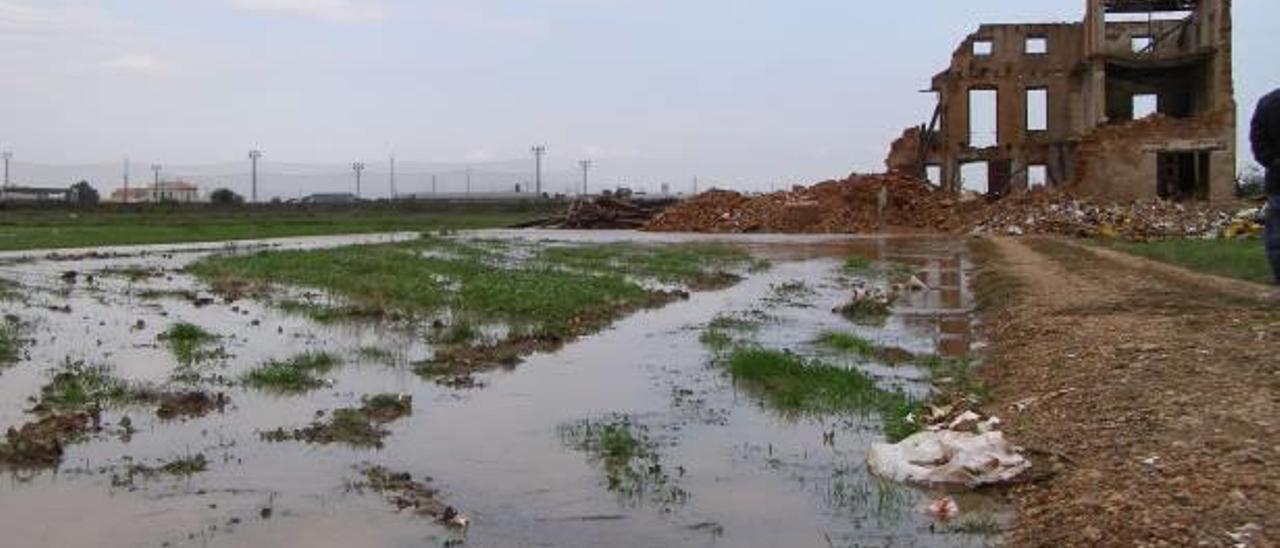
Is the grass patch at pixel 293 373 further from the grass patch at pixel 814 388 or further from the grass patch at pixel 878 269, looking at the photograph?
the grass patch at pixel 878 269

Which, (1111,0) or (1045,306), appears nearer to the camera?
(1045,306)

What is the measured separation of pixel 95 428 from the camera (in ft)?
26.8

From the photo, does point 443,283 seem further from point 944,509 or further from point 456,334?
point 944,509

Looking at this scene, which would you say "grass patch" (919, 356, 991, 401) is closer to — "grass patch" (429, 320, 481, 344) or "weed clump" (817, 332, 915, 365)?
"weed clump" (817, 332, 915, 365)

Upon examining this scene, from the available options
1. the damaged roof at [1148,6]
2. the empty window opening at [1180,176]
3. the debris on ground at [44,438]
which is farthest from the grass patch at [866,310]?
the damaged roof at [1148,6]

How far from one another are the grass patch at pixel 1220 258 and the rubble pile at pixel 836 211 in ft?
71.9

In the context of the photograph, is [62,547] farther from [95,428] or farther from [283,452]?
[95,428]

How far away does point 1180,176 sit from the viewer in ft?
176

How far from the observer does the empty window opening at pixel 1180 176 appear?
51.3m

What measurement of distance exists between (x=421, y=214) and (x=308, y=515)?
239 ft

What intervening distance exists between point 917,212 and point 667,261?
84.8 ft

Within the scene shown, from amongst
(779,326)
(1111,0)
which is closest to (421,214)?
(1111,0)

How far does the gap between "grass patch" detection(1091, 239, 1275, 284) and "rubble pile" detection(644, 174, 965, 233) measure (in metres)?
21.9

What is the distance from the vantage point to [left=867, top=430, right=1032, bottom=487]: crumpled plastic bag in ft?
21.5
